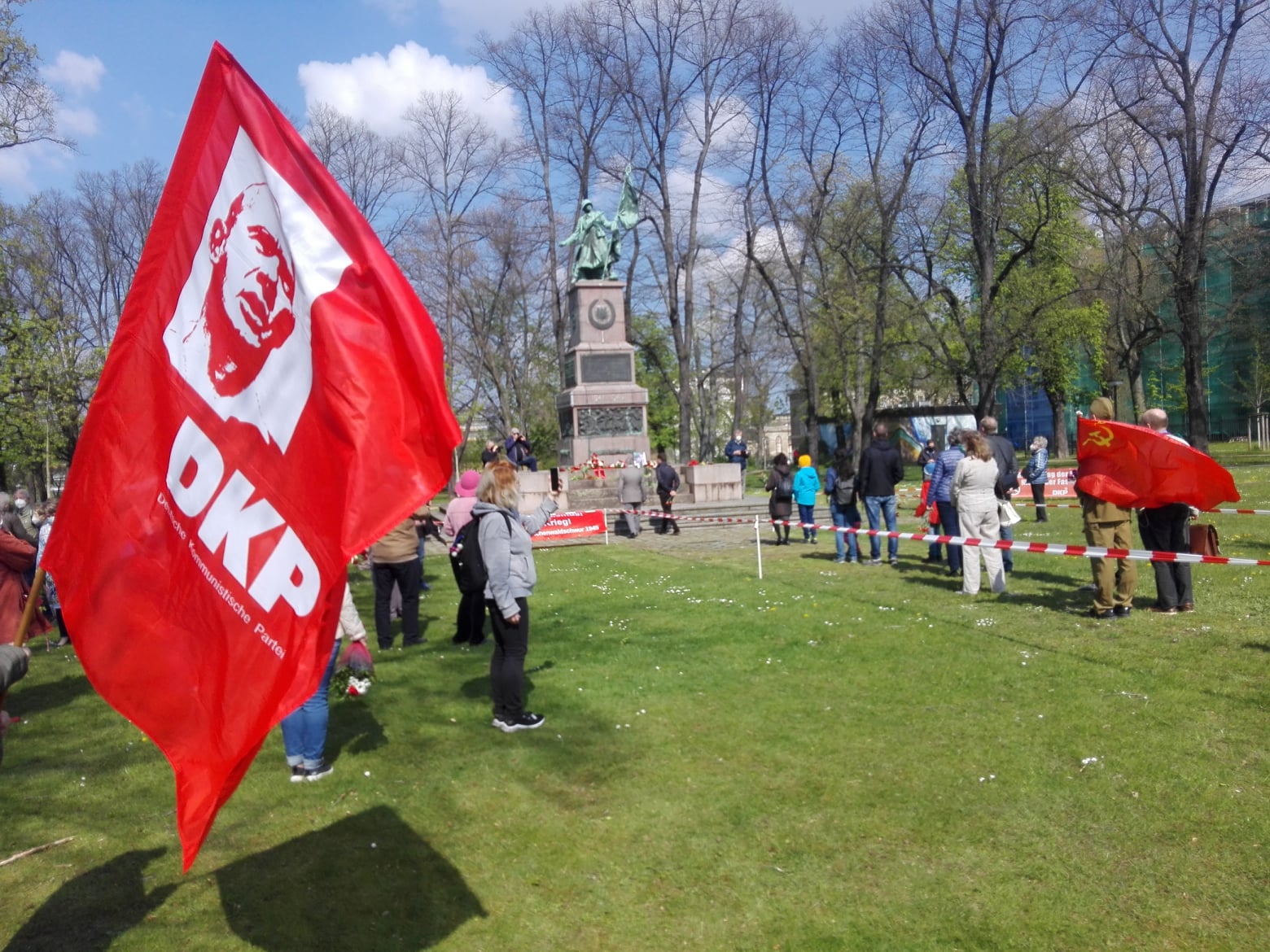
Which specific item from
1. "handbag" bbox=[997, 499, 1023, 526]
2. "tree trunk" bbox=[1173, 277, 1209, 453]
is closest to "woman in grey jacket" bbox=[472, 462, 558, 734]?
"handbag" bbox=[997, 499, 1023, 526]

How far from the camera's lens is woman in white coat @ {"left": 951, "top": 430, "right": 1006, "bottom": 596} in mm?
11539

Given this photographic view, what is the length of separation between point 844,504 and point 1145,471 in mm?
6321

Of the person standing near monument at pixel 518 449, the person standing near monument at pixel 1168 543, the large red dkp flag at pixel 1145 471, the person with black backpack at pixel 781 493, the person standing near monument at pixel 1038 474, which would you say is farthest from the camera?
the person standing near monument at pixel 518 449

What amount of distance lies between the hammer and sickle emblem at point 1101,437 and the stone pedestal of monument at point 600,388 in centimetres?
1930

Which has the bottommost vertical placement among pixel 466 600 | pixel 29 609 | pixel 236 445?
pixel 466 600

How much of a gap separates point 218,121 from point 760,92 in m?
35.2

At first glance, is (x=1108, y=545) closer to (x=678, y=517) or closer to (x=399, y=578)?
(x=399, y=578)

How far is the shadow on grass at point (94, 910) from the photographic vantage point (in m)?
4.47

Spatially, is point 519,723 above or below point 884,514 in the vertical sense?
below

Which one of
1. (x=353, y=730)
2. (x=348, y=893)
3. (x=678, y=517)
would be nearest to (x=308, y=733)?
(x=353, y=730)

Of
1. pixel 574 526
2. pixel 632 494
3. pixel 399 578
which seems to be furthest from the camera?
pixel 632 494

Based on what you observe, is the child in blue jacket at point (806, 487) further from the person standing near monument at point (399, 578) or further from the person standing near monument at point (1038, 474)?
the person standing near monument at point (399, 578)

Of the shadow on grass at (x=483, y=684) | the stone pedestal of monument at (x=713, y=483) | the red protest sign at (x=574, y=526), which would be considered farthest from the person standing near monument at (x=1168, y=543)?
the stone pedestal of monument at (x=713, y=483)

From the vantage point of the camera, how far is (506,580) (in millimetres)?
6926
